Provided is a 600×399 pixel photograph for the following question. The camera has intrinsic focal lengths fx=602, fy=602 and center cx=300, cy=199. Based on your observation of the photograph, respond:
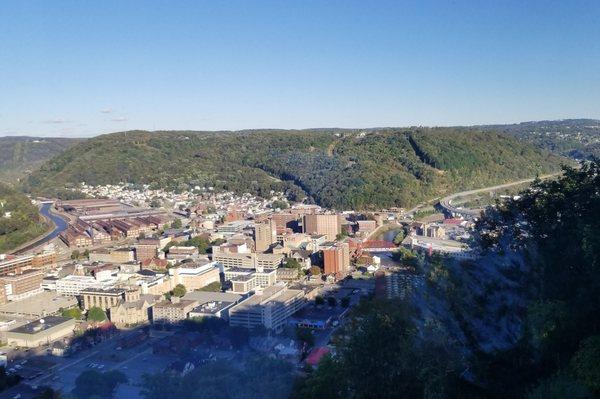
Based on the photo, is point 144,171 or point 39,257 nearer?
point 39,257

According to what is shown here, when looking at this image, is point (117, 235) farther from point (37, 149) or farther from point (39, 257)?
point (37, 149)

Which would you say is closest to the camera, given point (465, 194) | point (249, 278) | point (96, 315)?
point (96, 315)

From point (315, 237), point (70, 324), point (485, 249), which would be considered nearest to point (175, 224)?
point (315, 237)

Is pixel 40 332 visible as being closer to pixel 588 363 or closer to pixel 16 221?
pixel 588 363

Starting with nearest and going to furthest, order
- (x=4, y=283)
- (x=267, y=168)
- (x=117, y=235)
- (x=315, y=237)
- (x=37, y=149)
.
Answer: (x=4, y=283), (x=315, y=237), (x=117, y=235), (x=267, y=168), (x=37, y=149)

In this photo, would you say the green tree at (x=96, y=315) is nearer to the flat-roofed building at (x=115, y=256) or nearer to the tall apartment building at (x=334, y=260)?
the flat-roofed building at (x=115, y=256)

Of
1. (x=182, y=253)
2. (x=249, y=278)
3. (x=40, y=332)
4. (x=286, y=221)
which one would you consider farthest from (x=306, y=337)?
(x=286, y=221)

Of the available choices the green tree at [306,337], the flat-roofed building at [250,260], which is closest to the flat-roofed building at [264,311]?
the green tree at [306,337]
